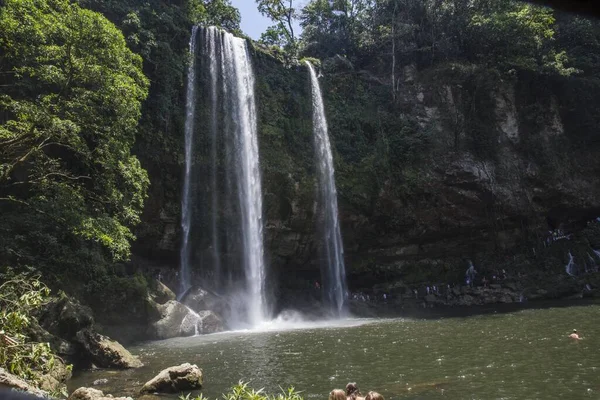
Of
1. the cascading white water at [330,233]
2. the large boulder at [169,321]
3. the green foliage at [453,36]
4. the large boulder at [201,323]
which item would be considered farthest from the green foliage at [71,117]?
the green foliage at [453,36]

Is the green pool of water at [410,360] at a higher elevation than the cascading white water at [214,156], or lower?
lower

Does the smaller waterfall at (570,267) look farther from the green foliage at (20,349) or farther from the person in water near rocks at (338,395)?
the green foliage at (20,349)

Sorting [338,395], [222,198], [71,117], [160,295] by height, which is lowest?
[338,395]

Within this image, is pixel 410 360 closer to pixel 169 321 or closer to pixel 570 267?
pixel 169 321

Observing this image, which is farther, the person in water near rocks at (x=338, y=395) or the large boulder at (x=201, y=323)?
the large boulder at (x=201, y=323)

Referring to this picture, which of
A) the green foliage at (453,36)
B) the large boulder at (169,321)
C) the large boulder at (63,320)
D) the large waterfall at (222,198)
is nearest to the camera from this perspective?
the large boulder at (63,320)

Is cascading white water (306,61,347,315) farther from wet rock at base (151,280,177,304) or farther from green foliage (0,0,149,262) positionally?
green foliage (0,0,149,262)

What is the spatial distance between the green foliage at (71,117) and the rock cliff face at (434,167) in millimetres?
12564

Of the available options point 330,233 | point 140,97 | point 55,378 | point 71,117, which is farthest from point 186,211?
point 55,378

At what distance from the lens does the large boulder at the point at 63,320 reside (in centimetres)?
1370

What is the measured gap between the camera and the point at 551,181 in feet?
107

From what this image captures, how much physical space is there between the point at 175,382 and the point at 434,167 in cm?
2468

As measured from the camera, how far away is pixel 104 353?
43.6 ft

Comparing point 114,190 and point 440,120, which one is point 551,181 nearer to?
Answer: point 440,120
